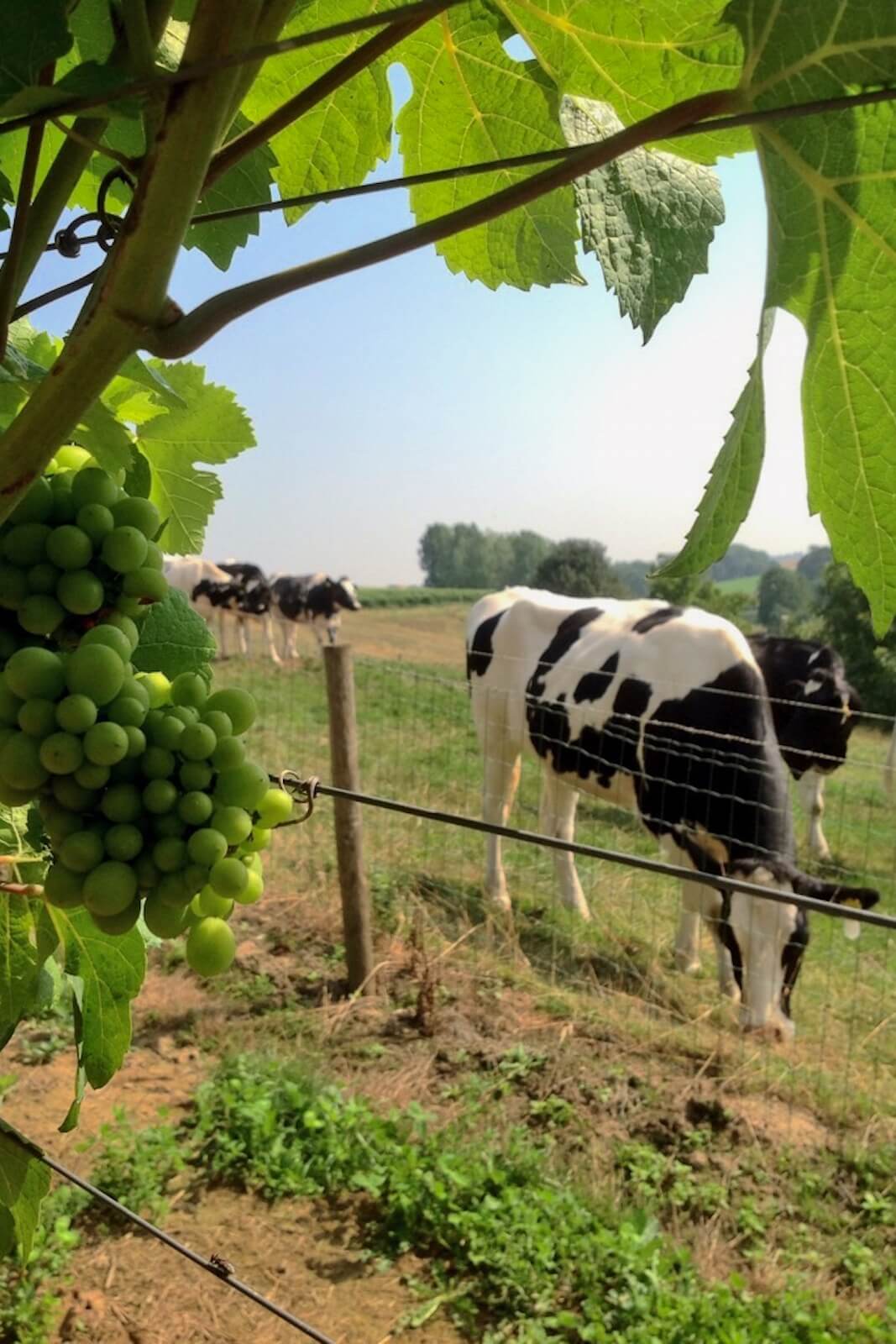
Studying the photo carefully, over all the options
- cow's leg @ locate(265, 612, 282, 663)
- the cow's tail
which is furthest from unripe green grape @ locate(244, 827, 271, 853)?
cow's leg @ locate(265, 612, 282, 663)

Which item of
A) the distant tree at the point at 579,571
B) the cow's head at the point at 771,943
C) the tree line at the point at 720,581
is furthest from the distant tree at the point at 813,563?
the cow's head at the point at 771,943

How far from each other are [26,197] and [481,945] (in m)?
5.20

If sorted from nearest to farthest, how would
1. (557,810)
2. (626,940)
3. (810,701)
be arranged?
(626,940), (557,810), (810,701)

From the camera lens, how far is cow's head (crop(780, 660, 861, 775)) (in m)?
7.14

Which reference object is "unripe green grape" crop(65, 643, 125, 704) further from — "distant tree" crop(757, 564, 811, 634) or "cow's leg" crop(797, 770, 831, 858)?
"distant tree" crop(757, 564, 811, 634)

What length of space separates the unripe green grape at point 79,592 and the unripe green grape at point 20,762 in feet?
0.23

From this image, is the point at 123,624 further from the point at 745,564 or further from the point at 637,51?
the point at 745,564

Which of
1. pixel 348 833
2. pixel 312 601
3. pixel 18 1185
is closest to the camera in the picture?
pixel 18 1185

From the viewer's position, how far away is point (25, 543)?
1.68 ft

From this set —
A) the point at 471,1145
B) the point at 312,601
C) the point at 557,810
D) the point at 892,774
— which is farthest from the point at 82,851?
the point at 312,601

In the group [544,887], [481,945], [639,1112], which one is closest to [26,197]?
[639,1112]

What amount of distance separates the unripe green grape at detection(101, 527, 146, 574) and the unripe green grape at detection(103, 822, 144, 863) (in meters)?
0.14

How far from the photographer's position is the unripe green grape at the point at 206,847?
1.75 ft

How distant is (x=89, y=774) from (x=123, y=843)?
0.04m
